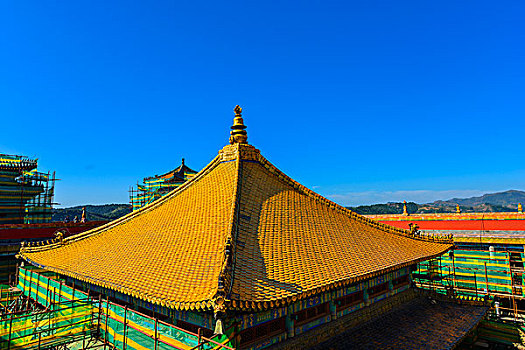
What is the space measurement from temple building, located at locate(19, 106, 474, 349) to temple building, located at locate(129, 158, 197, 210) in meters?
26.7

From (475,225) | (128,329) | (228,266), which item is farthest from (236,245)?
(475,225)

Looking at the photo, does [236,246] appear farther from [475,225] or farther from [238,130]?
[475,225]

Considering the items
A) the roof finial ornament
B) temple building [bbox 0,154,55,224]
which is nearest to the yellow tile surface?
the roof finial ornament

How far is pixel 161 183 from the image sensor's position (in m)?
43.1

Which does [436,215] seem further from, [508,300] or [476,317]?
[476,317]

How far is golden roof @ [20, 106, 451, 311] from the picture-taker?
725 centimetres

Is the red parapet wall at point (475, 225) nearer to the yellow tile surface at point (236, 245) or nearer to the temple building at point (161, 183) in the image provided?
the yellow tile surface at point (236, 245)

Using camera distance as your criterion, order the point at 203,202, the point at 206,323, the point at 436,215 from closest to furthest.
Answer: the point at 206,323 → the point at 203,202 → the point at 436,215

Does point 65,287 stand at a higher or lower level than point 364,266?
lower

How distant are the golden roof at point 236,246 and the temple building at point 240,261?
4 cm

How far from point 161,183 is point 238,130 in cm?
3161

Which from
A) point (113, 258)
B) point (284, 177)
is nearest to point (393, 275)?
point (284, 177)

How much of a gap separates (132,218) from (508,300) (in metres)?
21.1

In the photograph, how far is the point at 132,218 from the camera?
1399 centimetres
